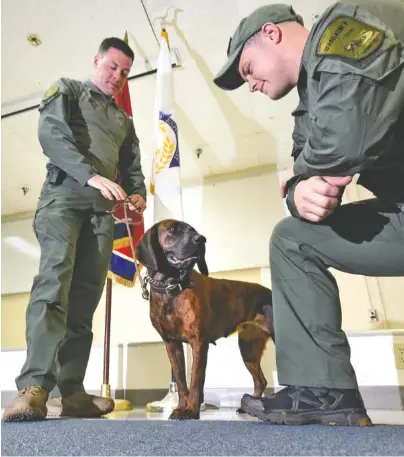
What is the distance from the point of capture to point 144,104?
11.2 ft

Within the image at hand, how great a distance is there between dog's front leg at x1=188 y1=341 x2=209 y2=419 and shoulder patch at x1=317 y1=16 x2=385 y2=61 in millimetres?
1147

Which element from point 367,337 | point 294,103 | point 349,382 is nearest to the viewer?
point 349,382

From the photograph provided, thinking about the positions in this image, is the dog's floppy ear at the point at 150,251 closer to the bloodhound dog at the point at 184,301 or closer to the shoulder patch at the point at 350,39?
the bloodhound dog at the point at 184,301

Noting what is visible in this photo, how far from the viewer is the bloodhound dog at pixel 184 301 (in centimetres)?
159

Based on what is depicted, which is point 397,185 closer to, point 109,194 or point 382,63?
point 382,63

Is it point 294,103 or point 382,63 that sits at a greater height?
point 294,103

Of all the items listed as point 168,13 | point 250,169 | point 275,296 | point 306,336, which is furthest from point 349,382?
point 250,169

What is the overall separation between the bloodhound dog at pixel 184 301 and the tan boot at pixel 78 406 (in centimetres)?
30

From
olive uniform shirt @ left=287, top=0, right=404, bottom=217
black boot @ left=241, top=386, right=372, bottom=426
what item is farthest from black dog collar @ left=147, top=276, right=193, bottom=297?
olive uniform shirt @ left=287, top=0, right=404, bottom=217

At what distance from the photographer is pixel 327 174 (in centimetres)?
82

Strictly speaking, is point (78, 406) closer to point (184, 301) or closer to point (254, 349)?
point (184, 301)

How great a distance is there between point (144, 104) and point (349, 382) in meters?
2.92

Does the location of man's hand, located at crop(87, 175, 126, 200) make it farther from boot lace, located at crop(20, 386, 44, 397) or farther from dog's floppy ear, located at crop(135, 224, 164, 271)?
boot lace, located at crop(20, 386, 44, 397)

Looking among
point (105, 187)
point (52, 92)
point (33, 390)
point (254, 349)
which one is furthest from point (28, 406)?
point (254, 349)
